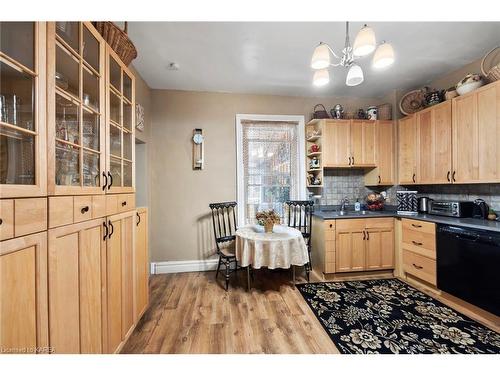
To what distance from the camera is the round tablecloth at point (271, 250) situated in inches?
88.7

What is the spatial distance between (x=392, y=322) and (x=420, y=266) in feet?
3.43

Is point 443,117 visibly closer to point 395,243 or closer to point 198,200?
point 395,243

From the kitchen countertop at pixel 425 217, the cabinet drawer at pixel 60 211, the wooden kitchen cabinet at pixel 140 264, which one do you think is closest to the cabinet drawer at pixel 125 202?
the wooden kitchen cabinet at pixel 140 264

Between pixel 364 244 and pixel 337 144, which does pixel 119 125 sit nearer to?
pixel 337 144

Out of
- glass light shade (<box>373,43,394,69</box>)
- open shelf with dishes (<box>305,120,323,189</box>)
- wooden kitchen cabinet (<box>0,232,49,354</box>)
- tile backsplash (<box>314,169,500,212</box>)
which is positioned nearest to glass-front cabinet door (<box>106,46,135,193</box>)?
wooden kitchen cabinet (<box>0,232,49,354</box>)

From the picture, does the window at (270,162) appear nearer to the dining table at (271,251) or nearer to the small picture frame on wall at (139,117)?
the dining table at (271,251)

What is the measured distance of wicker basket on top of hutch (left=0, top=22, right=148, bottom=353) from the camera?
31.1 inches

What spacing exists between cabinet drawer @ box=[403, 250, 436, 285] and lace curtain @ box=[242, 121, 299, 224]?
1680 millimetres

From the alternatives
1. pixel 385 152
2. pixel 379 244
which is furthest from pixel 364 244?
pixel 385 152

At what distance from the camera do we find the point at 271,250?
7.37ft

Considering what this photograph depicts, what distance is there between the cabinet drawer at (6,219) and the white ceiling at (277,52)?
1840 millimetres

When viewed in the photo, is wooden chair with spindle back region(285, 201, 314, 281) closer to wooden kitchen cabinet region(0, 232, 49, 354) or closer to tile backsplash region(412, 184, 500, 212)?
tile backsplash region(412, 184, 500, 212)

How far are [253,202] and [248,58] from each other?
1.98m
